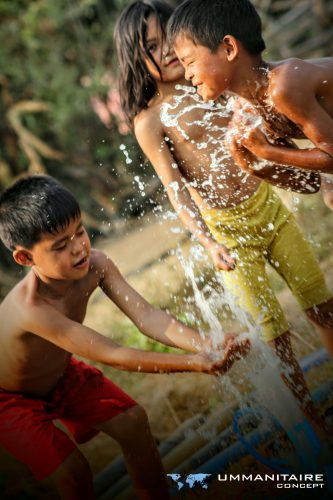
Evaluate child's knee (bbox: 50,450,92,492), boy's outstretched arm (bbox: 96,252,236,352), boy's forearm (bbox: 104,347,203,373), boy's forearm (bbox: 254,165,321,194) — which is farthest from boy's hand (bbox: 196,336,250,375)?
boy's forearm (bbox: 254,165,321,194)

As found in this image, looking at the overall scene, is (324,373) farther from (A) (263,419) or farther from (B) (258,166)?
(B) (258,166)

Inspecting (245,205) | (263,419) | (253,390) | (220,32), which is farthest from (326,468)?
(220,32)

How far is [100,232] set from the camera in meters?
10.5

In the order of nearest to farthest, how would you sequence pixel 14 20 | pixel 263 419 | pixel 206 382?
pixel 263 419 < pixel 206 382 < pixel 14 20

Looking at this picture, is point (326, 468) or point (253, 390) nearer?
point (326, 468)

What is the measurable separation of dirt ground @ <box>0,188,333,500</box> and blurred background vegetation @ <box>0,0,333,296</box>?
10.5 ft

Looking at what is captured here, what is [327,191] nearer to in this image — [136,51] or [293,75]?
[293,75]

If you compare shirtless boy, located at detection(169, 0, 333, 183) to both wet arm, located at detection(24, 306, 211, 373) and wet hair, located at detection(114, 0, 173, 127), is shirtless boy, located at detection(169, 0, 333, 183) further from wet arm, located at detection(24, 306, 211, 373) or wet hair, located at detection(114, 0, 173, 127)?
wet arm, located at detection(24, 306, 211, 373)

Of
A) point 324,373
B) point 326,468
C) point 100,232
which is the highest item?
point 326,468

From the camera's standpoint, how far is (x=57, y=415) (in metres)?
2.80

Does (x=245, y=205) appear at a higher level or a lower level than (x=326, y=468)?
higher

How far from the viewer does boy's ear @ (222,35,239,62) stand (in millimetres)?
2441

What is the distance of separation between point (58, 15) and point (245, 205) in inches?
329

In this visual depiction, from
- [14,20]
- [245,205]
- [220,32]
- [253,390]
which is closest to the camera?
[220,32]
